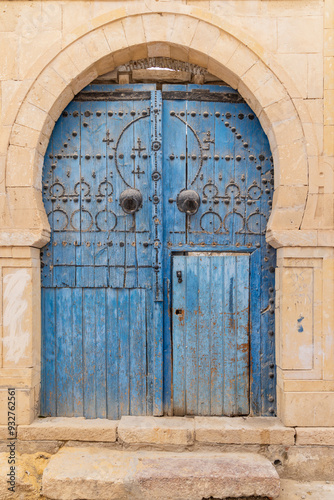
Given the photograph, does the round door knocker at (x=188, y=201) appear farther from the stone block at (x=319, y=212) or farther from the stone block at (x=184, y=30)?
the stone block at (x=184, y=30)

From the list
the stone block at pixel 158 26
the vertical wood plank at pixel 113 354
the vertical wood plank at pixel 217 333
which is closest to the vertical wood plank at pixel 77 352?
the vertical wood plank at pixel 113 354

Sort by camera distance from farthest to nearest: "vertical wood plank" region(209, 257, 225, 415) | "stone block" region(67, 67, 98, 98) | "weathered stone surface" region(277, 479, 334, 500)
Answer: "vertical wood plank" region(209, 257, 225, 415), "stone block" region(67, 67, 98, 98), "weathered stone surface" region(277, 479, 334, 500)

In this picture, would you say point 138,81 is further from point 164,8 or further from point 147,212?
point 147,212

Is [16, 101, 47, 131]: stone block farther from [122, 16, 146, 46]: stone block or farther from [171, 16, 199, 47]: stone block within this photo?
[171, 16, 199, 47]: stone block

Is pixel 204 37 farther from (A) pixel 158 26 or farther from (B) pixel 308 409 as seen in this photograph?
(B) pixel 308 409

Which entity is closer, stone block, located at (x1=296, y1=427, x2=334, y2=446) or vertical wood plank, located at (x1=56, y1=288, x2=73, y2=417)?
stone block, located at (x1=296, y1=427, x2=334, y2=446)

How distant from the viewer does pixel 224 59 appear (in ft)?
11.5

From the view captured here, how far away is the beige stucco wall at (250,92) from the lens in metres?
3.48

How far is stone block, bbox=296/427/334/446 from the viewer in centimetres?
340

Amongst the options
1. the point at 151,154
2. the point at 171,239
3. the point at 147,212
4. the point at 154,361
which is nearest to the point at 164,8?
the point at 151,154

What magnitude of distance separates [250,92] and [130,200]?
1415 millimetres

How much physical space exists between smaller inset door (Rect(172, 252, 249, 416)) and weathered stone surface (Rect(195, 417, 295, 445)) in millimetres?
239

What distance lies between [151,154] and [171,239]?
80 cm

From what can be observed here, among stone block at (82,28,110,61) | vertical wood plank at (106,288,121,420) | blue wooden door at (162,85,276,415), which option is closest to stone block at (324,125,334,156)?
blue wooden door at (162,85,276,415)
